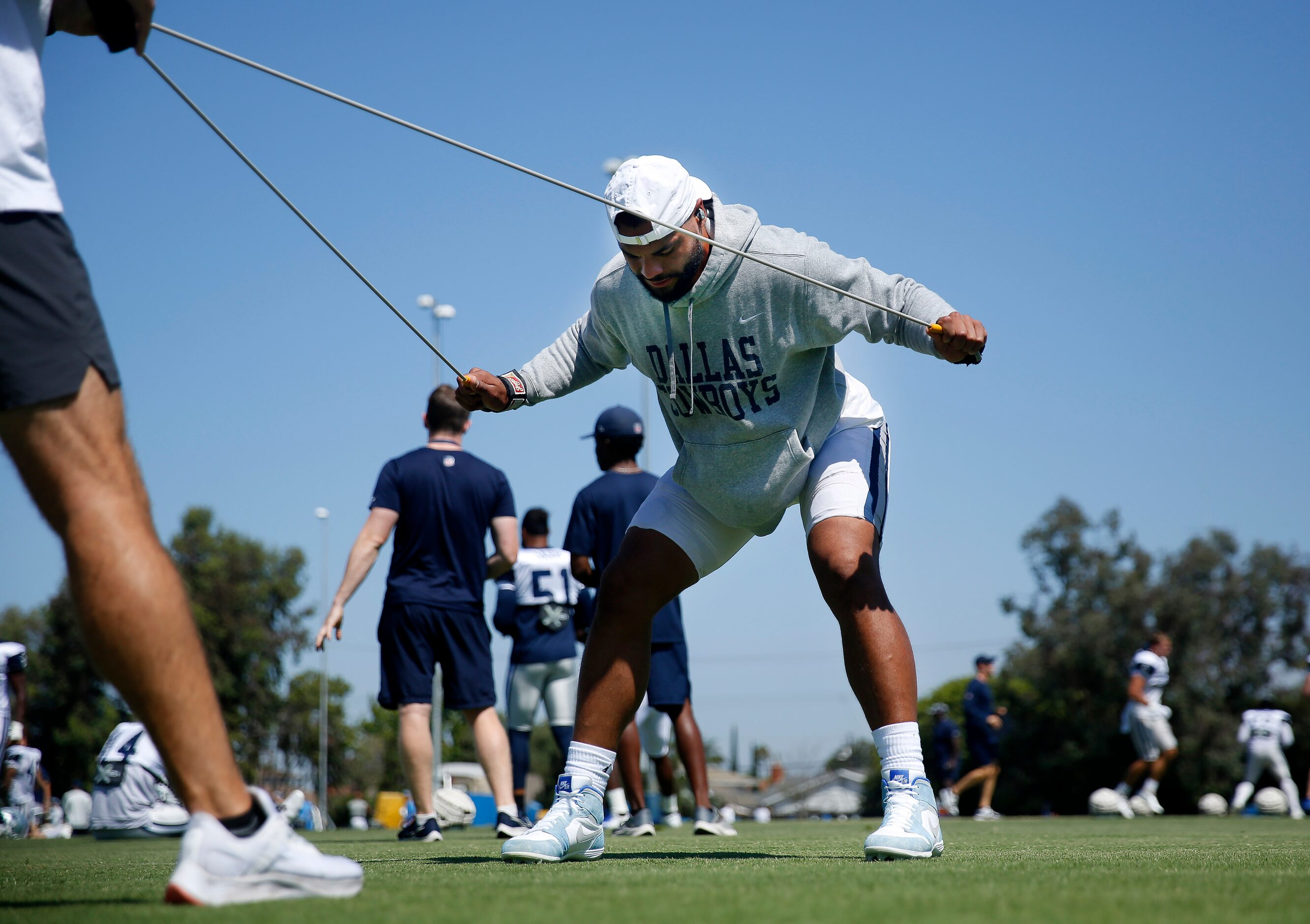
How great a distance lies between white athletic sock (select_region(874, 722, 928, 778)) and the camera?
3344mm

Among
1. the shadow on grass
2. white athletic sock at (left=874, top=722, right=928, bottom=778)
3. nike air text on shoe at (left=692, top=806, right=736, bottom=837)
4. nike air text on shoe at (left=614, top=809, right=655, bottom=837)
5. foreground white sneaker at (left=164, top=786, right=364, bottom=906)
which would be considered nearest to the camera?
foreground white sneaker at (left=164, top=786, right=364, bottom=906)

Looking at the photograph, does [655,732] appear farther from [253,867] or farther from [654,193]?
[253,867]

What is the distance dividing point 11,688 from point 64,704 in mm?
35406

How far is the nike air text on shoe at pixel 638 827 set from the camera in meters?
6.35

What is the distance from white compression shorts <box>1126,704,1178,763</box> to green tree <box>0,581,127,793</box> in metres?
32.7

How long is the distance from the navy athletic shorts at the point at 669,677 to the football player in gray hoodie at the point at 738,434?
313cm

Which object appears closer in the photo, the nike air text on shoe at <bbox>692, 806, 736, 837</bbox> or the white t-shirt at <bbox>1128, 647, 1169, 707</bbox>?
the nike air text on shoe at <bbox>692, 806, 736, 837</bbox>

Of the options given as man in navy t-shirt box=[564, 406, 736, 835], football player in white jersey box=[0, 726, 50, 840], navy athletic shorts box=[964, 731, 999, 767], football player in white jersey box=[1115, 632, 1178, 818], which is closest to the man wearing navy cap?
navy athletic shorts box=[964, 731, 999, 767]

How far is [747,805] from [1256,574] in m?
48.3

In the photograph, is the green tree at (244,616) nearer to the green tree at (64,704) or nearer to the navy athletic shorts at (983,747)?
the green tree at (64,704)

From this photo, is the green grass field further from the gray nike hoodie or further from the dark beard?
the dark beard

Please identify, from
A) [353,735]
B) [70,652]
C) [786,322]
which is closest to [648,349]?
[786,322]

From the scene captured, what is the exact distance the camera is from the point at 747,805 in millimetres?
80125

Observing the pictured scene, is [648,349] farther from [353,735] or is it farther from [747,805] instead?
[747,805]
